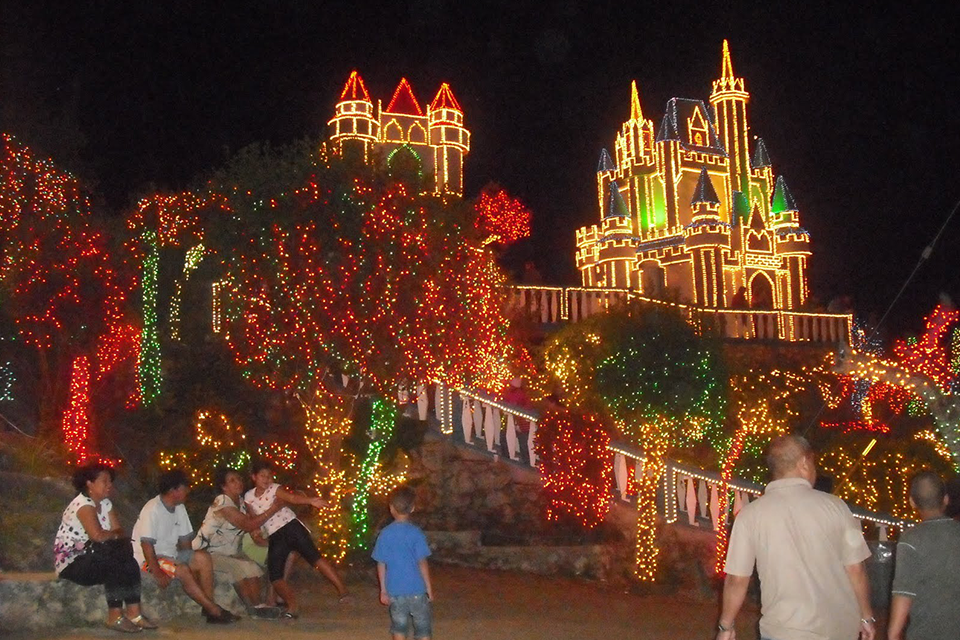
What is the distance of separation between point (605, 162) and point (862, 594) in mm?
27979

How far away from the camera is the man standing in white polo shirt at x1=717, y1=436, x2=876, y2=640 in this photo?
A: 4750 millimetres

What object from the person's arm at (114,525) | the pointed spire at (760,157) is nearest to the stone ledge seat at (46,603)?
the person's arm at (114,525)

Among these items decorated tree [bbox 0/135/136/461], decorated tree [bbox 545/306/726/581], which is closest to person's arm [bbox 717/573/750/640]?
decorated tree [bbox 545/306/726/581]

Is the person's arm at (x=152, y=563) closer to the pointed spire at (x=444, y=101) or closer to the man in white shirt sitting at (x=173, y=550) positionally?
the man in white shirt sitting at (x=173, y=550)

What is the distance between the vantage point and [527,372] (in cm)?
1680

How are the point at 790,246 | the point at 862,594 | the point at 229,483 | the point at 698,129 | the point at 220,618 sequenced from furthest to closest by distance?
the point at 698,129 → the point at 790,246 → the point at 229,483 → the point at 220,618 → the point at 862,594

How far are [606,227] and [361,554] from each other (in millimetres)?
18592

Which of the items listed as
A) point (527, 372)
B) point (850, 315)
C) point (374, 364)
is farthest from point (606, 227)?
point (374, 364)

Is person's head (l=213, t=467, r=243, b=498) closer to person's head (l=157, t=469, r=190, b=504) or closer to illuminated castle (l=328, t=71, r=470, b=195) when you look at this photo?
person's head (l=157, t=469, r=190, b=504)

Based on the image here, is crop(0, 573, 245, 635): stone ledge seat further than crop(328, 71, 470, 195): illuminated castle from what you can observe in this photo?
No

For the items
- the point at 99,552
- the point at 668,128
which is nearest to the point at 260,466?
the point at 99,552

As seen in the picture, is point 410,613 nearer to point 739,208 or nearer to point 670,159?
point 670,159

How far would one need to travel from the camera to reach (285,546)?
31.9 feet

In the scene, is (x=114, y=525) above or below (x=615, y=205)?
below
